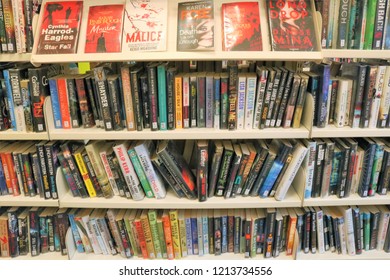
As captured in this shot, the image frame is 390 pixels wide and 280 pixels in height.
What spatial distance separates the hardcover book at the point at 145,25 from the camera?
1178 millimetres

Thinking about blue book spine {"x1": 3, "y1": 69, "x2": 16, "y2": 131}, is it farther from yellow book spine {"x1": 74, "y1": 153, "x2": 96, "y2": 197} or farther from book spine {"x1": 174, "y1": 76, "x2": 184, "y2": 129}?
book spine {"x1": 174, "y1": 76, "x2": 184, "y2": 129}

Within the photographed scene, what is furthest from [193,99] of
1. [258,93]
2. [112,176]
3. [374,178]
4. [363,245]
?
[363,245]

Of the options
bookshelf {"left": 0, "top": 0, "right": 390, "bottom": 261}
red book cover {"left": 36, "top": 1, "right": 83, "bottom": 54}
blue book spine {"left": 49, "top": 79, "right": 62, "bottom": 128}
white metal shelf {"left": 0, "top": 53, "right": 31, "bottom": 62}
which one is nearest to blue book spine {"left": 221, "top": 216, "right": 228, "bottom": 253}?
bookshelf {"left": 0, "top": 0, "right": 390, "bottom": 261}

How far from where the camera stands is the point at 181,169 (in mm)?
1390

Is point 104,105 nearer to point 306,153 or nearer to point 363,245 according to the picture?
point 306,153

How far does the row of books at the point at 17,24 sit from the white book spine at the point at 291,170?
1.16m

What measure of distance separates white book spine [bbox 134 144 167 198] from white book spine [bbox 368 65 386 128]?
3.05 ft

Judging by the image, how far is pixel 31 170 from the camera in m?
1.39

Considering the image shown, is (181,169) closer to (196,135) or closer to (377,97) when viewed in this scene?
(196,135)

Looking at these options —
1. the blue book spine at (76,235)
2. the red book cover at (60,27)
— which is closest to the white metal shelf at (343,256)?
the blue book spine at (76,235)

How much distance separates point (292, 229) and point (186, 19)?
40.7 inches

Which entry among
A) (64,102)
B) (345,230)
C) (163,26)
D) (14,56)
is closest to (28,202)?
(64,102)

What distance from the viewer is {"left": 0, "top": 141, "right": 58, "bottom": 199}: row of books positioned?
136 cm
